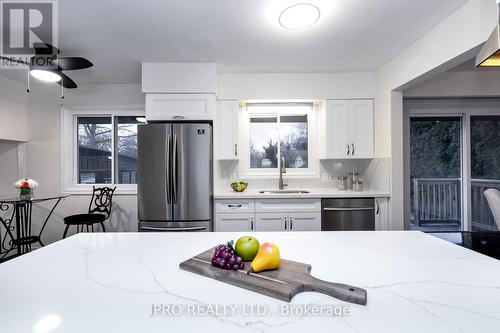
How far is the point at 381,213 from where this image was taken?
2.78m

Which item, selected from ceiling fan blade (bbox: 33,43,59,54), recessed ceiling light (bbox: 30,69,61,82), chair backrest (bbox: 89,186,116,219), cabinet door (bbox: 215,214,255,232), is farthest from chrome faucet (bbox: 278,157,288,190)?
ceiling fan blade (bbox: 33,43,59,54)

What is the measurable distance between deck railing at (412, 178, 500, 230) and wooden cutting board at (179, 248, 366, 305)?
3.18 meters

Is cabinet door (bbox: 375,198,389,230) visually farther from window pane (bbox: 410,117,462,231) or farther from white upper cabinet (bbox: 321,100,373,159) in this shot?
window pane (bbox: 410,117,462,231)

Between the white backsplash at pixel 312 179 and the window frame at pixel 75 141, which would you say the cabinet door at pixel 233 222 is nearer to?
the white backsplash at pixel 312 179

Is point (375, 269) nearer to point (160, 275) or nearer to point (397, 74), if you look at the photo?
point (160, 275)

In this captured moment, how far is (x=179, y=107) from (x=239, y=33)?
1.10 m

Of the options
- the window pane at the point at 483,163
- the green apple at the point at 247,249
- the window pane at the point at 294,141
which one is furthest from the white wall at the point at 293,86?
the green apple at the point at 247,249

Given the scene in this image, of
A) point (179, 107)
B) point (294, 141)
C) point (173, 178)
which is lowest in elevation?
point (173, 178)

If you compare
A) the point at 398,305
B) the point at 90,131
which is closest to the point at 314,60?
the point at 398,305

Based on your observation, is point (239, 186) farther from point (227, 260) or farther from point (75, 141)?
point (75, 141)

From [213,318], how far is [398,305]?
50 centimetres

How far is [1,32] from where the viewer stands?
2.04 metres

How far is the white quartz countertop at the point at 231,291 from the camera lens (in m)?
0.57

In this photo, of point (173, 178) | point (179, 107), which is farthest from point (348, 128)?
point (173, 178)
